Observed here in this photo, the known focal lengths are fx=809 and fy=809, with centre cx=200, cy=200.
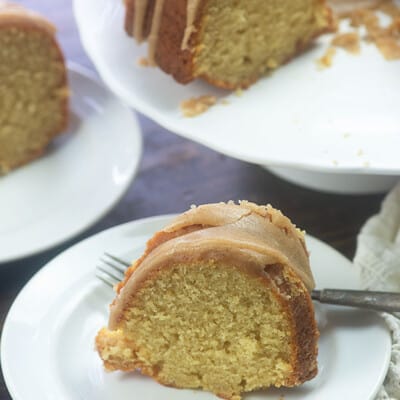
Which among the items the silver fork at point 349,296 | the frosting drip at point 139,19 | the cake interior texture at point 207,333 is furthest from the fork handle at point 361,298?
the frosting drip at point 139,19

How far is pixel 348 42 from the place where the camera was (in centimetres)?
138

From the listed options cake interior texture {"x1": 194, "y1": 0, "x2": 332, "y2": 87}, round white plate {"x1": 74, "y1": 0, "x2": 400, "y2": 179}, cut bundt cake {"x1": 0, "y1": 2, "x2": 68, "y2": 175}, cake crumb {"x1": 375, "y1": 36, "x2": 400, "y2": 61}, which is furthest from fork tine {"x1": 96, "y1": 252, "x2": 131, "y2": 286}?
cake crumb {"x1": 375, "y1": 36, "x2": 400, "y2": 61}

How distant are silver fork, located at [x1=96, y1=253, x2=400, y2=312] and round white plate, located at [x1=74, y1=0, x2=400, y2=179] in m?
0.17

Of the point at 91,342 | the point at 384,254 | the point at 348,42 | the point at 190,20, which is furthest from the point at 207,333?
the point at 348,42

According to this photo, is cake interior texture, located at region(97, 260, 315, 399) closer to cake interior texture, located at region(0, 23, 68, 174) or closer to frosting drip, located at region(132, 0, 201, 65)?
frosting drip, located at region(132, 0, 201, 65)

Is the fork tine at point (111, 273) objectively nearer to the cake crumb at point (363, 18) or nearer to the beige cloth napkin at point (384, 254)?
the beige cloth napkin at point (384, 254)

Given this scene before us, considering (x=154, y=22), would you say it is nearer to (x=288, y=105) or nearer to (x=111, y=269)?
(x=288, y=105)

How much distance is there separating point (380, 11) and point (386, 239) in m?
0.45

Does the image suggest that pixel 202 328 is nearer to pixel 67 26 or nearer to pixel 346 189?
pixel 346 189

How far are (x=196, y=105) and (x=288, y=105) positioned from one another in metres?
0.14

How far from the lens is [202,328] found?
106 cm

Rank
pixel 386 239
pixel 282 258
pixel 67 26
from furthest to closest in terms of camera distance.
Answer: pixel 67 26, pixel 386 239, pixel 282 258

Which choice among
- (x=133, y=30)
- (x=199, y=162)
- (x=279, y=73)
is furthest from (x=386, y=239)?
(x=133, y=30)

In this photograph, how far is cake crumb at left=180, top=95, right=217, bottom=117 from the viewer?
1243mm
